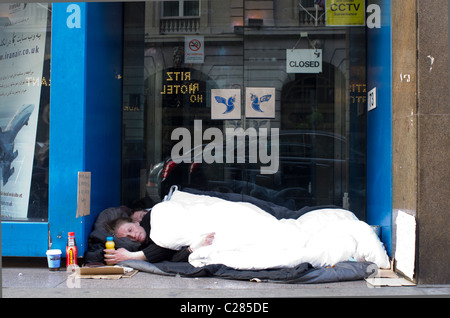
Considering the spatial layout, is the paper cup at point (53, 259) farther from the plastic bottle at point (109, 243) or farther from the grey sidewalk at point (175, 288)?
the plastic bottle at point (109, 243)

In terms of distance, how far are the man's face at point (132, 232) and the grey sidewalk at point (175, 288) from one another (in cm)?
47

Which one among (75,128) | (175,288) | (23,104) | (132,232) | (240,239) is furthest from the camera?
(23,104)

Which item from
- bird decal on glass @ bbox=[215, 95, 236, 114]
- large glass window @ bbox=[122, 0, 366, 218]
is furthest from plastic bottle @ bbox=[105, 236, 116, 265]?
bird decal on glass @ bbox=[215, 95, 236, 114]

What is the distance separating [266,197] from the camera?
5.48 metres

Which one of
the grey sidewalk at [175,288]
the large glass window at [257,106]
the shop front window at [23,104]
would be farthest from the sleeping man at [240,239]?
the shop front window at [23,104]

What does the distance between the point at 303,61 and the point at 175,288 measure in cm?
294

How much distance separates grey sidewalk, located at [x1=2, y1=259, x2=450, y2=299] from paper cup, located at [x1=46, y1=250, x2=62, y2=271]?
177 mm

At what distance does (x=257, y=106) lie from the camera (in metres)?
5.52

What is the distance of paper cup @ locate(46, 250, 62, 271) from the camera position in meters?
4.48

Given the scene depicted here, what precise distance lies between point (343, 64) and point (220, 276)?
2807mm

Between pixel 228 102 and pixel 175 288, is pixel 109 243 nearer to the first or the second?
pixel 175 288

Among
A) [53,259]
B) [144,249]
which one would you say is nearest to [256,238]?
[144,249]

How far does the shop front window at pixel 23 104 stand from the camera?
190 inches

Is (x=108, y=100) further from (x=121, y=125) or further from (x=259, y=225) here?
(x=259, y=225)
